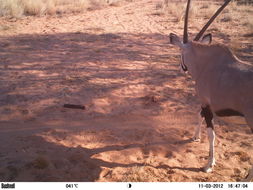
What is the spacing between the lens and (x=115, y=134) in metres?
4.30

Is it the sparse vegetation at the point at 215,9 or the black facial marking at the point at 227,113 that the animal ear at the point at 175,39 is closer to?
the black facial marking at the point at 227,113

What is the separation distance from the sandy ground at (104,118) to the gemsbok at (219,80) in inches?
26.7

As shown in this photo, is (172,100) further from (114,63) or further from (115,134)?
(114,63)

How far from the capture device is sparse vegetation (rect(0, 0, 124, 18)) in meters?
12.5

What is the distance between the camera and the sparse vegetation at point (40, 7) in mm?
12508

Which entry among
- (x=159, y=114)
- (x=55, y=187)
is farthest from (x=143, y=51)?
(x=55, y=187)

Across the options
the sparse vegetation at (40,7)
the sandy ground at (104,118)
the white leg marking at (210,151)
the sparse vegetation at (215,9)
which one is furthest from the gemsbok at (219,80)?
the sparse vegetation at (40,7)

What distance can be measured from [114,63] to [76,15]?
764 cm

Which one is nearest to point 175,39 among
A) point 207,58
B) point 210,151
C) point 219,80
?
point 207,58

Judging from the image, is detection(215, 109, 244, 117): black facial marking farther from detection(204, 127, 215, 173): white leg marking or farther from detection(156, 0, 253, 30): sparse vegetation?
detection(156, 0, 253, 30): sparse vegetation

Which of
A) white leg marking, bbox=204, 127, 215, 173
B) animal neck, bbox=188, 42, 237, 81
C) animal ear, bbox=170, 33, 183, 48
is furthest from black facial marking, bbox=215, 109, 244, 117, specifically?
animal ear, bbox=170, 33, 183, 48

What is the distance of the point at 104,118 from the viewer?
474 centimetres

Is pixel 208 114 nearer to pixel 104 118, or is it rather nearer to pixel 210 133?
pixel 210 133

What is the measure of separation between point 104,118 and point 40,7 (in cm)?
1071
